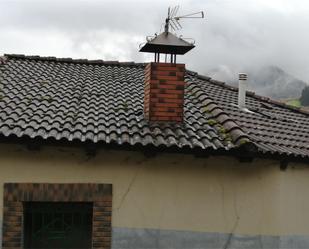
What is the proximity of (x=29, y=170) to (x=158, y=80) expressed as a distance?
2886 millimetres

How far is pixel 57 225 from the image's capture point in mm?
8094

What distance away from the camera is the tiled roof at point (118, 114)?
788cm

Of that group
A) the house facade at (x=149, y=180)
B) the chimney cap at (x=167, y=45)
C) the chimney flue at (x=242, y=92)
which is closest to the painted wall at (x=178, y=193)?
the house facade at (x=149, y=180)

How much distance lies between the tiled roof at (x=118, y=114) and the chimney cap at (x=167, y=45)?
→ 1.15 m

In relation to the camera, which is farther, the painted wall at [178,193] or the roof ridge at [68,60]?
the roof ridge at [68,60]

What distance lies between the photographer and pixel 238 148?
7.78 metres

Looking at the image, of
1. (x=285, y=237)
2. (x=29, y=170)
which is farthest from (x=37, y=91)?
(x=285, y=237)

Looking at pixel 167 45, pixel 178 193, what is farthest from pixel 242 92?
pixel 178 193

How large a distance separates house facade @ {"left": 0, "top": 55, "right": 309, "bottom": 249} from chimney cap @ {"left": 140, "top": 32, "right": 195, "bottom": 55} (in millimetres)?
674

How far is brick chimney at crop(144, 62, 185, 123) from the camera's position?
8.85 m

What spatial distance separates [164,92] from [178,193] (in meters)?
1.96

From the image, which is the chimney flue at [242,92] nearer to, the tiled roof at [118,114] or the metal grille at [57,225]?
the tiled roof at [118,114]

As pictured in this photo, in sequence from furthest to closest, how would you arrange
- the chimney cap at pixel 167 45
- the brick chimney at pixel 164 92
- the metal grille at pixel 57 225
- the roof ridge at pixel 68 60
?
the roof ridge at pixel 68 60 → the chimney cap at pixel 167 45 → the brick chimney at pixel 164 92 → the metal grille at pixel 57 225

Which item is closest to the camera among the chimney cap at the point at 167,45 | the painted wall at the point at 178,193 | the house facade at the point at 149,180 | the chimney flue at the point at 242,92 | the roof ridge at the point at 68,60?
the house facade at the point at 149,180
